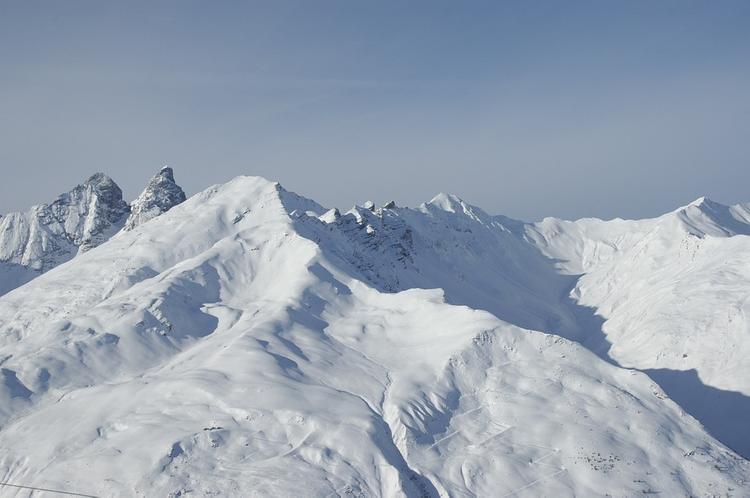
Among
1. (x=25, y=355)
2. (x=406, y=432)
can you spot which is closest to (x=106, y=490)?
(x=406, y=432)

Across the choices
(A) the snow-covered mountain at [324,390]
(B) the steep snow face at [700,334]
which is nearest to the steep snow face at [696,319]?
(B) the steep snow face at [700,334]

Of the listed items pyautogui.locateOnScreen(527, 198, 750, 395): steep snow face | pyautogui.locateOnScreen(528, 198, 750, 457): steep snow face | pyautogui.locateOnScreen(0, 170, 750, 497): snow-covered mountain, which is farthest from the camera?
pyautogui.locateOnScreen(527, 198, 750, 395): steep snow face

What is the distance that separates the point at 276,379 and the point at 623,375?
42503 millimetres

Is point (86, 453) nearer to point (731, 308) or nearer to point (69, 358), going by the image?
point (69, 358)

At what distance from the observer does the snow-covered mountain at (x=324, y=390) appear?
57.9 meters

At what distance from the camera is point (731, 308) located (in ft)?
392

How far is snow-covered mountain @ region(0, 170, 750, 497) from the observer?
57875 millimetres

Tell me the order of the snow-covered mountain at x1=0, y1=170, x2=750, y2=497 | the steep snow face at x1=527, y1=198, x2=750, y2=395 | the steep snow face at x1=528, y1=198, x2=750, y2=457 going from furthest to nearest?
1. the steep snow face at x1=527, y1=198, x2=750, y2=395
2. the steep snow face at x1=528, y1=198, x2=750, y2=457
3. the snow-covered mountain at x1=0, y1=170, x2=750, y2=497

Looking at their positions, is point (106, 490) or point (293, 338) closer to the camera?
point (106, 490)

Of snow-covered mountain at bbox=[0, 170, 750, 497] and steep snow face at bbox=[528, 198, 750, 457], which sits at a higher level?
snow-covered mountain at bbox=[0, 170, 750, 497]

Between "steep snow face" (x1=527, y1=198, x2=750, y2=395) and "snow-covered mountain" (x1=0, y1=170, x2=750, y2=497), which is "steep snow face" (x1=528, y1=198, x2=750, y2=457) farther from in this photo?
"snow-covered mountain" (x1=0, y1=170, x2=750, y2=497)

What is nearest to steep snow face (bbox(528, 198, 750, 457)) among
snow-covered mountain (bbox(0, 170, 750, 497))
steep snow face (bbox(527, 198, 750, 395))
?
steep snow face (bbox(527, 198, 750, 395))

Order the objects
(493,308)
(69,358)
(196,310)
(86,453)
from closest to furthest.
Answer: (86,453), (69,358), (196,310), (493,308)

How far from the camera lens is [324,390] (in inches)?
2830
